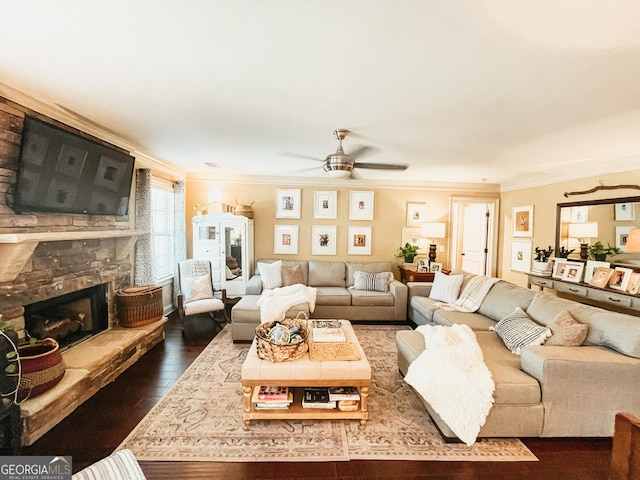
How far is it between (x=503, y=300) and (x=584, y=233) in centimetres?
205

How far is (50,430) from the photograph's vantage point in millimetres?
1996

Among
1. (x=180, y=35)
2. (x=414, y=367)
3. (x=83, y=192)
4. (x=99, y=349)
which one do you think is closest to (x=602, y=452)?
(x=414, y=367)

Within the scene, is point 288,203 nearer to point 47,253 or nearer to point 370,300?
point 370,300

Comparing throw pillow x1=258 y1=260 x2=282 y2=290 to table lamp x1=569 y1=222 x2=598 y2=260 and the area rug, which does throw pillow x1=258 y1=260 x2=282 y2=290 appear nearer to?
the area rug

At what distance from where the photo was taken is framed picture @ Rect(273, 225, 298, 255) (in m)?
5.29

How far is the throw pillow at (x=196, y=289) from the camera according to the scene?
390 centimetres

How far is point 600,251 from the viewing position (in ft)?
12.2

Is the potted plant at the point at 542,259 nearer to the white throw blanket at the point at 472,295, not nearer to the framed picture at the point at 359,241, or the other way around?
the white throw blanket at the point at 472,295

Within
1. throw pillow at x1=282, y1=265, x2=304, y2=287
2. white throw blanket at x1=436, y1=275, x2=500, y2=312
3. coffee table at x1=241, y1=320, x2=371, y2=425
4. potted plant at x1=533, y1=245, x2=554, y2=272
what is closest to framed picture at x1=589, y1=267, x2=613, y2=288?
potted plant at x1=533, y1=245, x2=554, y2=272

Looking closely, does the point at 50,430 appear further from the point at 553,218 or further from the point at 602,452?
the point at 553,218

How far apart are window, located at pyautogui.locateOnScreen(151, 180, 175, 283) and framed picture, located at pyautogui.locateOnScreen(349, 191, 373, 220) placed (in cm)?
314

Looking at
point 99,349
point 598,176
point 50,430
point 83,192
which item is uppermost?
point 598,176

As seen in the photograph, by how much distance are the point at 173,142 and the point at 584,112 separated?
153 inches

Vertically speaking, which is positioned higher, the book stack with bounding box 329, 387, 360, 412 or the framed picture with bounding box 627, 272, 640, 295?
the framed picture with bounding box 627, 272, 640, 295
